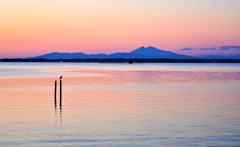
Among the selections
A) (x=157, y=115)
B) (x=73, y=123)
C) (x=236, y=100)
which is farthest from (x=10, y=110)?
(x=236, y=100)

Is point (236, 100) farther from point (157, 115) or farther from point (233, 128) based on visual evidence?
point (233, 128)

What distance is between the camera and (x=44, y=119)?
26766mm

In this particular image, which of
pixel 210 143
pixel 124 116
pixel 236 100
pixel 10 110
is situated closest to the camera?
pixel 210 143

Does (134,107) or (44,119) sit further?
(134,107)

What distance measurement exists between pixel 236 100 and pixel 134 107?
10574mm

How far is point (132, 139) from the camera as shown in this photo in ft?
66.6

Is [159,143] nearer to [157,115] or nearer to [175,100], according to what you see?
[157,115]

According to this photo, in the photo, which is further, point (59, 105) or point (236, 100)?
point (236, 100)

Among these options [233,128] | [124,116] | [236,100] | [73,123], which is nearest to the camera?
[233,128]

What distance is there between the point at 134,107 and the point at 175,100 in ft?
22.7

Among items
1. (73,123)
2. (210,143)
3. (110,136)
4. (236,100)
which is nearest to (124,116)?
(73,123)

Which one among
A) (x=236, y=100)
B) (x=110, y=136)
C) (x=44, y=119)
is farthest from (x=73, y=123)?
(x=236, y=100)

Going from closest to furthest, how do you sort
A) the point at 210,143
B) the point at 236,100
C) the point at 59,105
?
the point at 210,143, the point at 59,105, the point at 236,100

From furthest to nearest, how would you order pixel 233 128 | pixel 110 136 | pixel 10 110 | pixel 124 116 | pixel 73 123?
pixel 10 110
pixel 124 116
pixel 73 123
pixel 233 128
pixel 110 136
